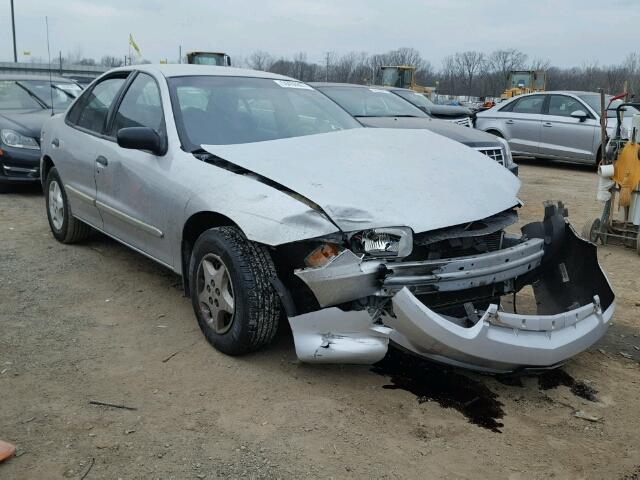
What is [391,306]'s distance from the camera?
286 cm

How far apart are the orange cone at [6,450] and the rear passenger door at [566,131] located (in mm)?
10895

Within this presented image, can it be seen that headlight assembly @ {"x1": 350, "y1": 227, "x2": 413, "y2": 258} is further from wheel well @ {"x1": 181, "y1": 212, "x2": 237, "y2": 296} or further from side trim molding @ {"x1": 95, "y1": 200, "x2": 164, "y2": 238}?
side trim molding @ {"x1": 95, "y1": 200, "x2": 164, "y2": 238}

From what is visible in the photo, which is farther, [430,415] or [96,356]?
[96,356]

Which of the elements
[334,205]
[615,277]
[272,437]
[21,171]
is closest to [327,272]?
[334,205]

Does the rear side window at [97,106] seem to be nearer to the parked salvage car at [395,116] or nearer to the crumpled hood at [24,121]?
the parked salvage car at [395,116]

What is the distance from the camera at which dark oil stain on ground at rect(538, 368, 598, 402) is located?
3.19 m

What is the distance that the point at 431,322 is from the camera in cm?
279

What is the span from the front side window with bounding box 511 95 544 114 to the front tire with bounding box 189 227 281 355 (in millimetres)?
10287

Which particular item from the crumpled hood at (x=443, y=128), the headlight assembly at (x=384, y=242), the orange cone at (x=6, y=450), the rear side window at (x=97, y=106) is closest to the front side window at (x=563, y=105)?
the crumpled hood at (x=443, y=128)

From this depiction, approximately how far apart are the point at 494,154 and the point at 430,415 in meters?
4.67

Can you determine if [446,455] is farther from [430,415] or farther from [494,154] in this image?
[494,154]

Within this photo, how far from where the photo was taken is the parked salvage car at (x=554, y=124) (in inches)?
445

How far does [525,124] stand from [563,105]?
0.76m

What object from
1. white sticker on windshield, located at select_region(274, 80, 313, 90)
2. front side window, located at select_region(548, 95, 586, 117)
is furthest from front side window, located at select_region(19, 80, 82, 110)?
front side window, located at select_region(548, 95, 586, 117)
